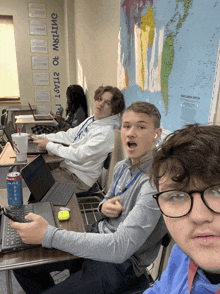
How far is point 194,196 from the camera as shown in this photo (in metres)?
0.44

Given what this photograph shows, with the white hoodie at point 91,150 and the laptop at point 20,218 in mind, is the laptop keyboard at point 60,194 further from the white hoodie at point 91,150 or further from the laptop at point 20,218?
the white hoodie at point 91,150

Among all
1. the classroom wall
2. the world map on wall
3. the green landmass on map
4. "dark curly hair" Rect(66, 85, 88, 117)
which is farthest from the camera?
the classroom wall

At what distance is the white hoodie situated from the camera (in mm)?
1943

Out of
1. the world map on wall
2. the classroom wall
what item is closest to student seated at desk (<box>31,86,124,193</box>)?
the world map on wall

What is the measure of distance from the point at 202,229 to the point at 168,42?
973 mm

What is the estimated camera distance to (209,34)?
2.72 feet

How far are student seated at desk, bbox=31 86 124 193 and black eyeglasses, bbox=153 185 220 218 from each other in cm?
146

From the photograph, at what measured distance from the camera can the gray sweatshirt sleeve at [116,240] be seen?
840 millimetres

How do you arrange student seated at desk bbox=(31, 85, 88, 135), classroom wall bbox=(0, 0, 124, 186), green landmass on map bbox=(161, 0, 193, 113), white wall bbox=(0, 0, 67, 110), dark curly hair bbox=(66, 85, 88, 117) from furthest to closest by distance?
white wall bbox=(0, 0, 67, 110), classroom wall bbox=(0, 0, 124, 186), dark curly hair bbox=(66, 85, 88, 117), student seated at desk bbox=(31, 85, 88, 135), green landmass on map bbox=(161, 0, 193, 113)

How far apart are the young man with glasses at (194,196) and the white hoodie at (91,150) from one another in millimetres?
1389

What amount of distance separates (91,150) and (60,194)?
71 centimetres

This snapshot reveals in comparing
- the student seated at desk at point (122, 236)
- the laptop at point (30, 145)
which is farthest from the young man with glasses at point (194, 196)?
the laptop at point (30, 145)

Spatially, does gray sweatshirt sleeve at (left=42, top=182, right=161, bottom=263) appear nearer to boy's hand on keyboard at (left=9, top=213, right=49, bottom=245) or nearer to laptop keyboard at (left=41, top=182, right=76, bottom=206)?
boy's hand on keyboard at (left=9, top=213, right=49, bottom=245)

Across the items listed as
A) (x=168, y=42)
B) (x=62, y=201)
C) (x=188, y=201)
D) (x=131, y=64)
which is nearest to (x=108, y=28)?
(x=131, y=64)
